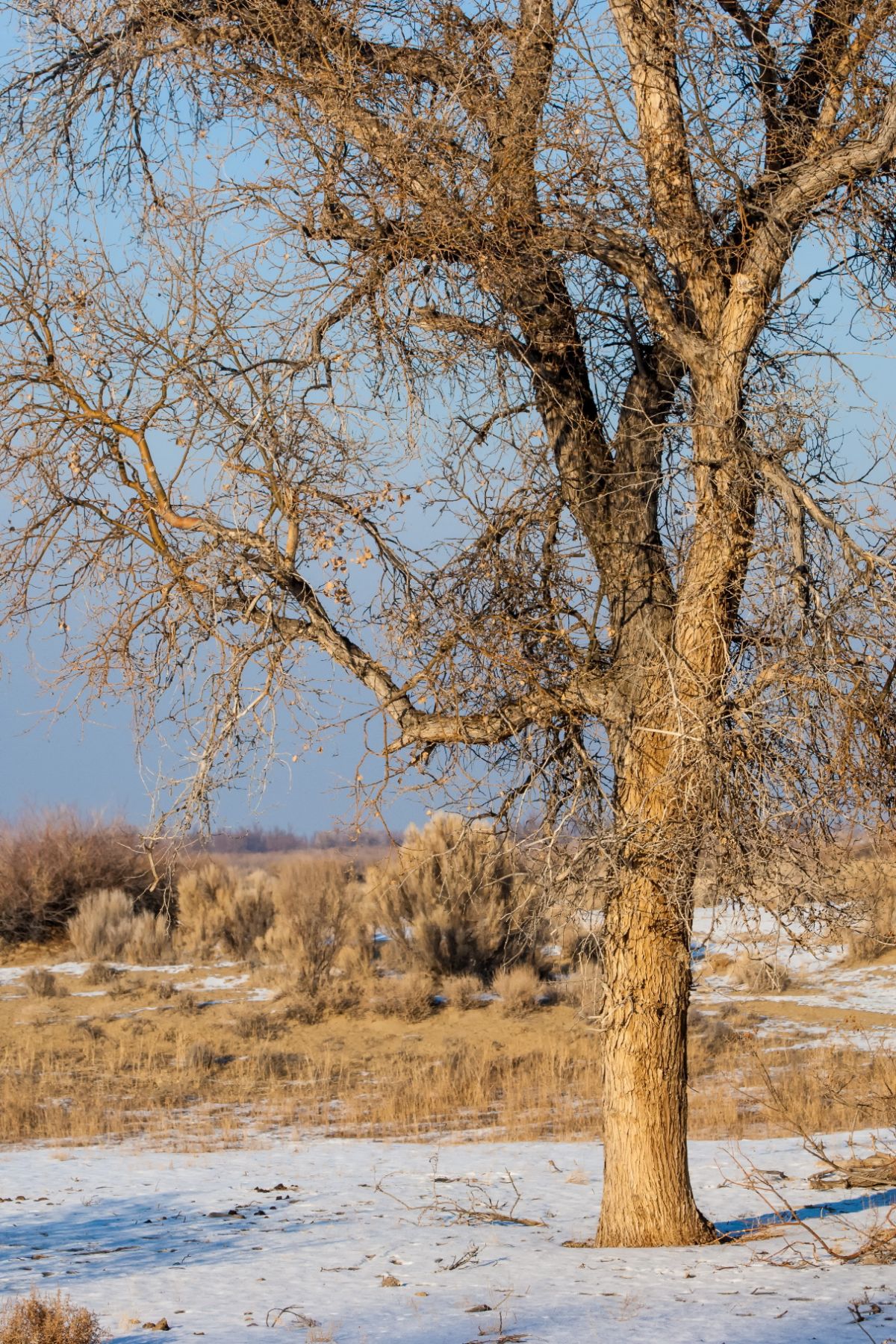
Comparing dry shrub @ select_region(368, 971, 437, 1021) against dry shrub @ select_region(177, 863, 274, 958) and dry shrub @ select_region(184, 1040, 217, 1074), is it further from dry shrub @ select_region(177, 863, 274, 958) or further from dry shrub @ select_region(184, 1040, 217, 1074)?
dry shrub @ select_region(177, 863, 274, 958)

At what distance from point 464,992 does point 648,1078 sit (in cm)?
1170

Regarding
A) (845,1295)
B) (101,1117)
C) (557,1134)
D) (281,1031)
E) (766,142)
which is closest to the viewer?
(845,1295)

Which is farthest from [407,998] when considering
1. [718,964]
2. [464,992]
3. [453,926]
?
[718,964]

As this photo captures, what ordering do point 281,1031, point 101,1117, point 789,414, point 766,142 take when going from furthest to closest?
point 281,1031 < point 101,1117 < point 766,142 < point 789,414

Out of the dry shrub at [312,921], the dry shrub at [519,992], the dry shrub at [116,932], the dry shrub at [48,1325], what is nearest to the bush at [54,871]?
the dry shrub at [116,932]

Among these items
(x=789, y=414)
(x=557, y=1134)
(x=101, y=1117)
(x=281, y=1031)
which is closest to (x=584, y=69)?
(x=789, y=414)

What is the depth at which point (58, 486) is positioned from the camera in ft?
25.2

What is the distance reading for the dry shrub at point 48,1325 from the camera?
521cm

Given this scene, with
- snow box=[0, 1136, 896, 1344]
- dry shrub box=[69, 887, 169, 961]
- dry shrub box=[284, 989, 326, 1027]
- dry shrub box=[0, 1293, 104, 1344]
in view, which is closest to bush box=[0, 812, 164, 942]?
dry shrub box=[69, 887, 169, 961]

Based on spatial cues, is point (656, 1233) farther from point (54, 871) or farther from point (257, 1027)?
point (54, 871)

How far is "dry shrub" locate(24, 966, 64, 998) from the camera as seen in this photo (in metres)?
20.0

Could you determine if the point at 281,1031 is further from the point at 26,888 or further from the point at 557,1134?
the point at 26,888

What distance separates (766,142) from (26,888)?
72.2 feet

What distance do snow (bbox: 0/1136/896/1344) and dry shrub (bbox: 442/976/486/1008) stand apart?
23.8ft
